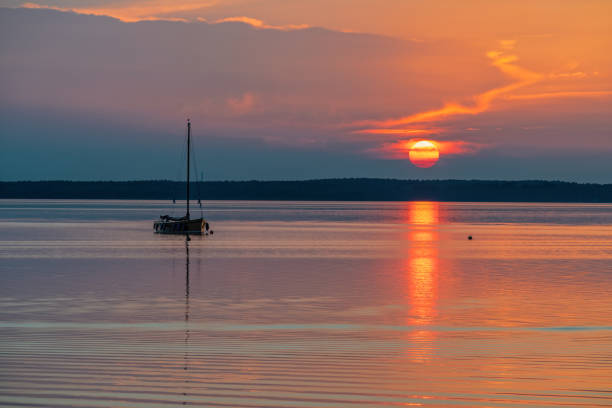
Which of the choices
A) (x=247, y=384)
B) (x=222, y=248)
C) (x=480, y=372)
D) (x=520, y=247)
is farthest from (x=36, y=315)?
(x=520, y=247)

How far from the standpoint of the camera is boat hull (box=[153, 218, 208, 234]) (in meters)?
75.0

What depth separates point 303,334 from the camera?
18219 mm

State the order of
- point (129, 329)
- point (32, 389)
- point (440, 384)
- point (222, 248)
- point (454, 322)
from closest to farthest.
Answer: point (32, 389) → point (440, 384) → point (129, 329) → point (454, 322) → point (222, 248)

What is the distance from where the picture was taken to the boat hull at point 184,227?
246 ft

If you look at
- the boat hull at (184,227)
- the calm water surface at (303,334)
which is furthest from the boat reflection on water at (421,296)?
the boat hull at (184,227)

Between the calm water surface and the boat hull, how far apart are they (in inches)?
1280

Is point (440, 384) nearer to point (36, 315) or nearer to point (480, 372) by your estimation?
point (480, 372)

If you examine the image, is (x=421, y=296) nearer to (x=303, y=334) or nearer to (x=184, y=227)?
(x=303, y=334)

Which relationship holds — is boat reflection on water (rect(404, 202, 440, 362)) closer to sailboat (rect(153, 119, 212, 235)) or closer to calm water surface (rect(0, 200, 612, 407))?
calm water surface (rect(0, 200, 612, 407))

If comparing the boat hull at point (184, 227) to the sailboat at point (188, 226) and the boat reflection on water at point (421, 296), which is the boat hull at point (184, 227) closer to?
the sailboat at point (188, 226)

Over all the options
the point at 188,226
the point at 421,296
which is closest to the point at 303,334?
the point at 421,296

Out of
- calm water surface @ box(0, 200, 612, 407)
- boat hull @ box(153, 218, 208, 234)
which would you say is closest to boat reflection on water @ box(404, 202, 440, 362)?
calm water surface @ box(0, 200, 612, 407)

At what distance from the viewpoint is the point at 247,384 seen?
12453mm

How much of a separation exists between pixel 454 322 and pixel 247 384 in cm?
965
